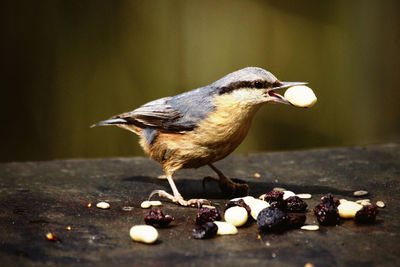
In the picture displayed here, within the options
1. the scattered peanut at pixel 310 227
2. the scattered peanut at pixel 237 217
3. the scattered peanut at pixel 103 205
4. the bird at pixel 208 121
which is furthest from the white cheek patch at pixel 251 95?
the scattered peanut at pixel 103 205

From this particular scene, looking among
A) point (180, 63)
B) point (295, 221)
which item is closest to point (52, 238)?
point (295, 221)

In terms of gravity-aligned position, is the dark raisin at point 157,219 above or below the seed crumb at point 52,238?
above

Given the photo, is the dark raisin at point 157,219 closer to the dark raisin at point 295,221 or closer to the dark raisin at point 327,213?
the dark raisin at point 295,221

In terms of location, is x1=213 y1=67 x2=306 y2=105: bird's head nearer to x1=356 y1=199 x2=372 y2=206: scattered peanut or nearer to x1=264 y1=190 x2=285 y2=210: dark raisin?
x1=264 y1=190 x2=285 y2=210: dark raisin

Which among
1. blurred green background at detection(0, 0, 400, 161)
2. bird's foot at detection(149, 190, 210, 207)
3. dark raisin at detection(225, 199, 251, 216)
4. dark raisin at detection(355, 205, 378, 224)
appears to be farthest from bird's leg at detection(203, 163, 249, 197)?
blurred green background at detection(0, 0, 400, 161)

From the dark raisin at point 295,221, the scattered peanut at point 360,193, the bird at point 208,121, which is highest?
the bird at point 208,121

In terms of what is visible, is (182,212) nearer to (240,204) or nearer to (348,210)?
(240,204)

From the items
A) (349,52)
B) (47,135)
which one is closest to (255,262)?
(47,135)
